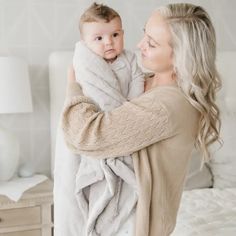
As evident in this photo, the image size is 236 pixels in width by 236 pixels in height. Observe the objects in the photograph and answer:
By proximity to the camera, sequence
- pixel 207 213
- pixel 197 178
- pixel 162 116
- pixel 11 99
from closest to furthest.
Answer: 1. pixel 162 116
2. pixel 207 213
3. pixel 11 99
4. pixel 197 178

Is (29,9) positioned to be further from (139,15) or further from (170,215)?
(170,215)

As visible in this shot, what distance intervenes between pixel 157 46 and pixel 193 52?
0.38 feet

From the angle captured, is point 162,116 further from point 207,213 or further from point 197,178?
point 197,178

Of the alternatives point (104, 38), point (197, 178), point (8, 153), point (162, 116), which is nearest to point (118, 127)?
point (162, 116)

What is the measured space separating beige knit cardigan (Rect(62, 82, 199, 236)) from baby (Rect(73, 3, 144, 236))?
48 millimetres

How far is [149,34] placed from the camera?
4.89ft

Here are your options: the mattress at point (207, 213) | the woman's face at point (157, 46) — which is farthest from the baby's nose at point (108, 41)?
the mattress at point (207, 213)

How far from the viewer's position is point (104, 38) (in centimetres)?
166

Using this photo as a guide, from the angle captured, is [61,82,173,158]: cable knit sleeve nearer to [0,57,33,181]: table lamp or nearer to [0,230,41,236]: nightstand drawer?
[0,57,33,181]: table lamp

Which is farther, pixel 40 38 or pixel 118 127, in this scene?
pixel 40 38

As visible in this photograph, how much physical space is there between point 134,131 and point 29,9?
1.67 metres

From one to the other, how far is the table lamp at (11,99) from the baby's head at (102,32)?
2.98 feet

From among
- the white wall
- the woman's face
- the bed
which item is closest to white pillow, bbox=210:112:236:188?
the bed

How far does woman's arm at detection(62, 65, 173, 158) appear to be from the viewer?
140cm
